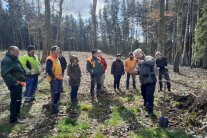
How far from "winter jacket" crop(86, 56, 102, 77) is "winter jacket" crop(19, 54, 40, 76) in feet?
7.63

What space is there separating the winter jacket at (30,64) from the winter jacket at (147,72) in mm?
4174

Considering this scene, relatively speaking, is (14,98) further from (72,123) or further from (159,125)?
(159,125)

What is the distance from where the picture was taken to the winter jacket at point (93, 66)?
48.5 feet

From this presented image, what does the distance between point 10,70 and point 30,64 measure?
2704 mm

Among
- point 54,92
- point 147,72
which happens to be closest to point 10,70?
point 54,92

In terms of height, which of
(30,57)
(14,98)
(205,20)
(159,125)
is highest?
(205,20)

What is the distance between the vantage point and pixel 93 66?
14852 millimetres

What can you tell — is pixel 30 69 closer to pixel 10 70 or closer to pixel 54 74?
pixel 54 74

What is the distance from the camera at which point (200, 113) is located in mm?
11891

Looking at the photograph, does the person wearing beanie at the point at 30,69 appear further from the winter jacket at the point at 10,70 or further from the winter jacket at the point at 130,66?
the winter jacket at the point at 130,66

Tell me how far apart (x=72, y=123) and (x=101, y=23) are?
90.9m

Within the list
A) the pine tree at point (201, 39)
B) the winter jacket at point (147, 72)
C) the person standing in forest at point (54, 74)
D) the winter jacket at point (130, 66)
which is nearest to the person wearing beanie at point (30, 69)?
the person standing in forest at point (54, 74)

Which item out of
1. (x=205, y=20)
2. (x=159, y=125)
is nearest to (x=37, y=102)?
(x=159, y=125)

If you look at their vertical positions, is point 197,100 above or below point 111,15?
below
